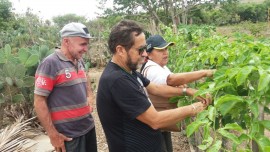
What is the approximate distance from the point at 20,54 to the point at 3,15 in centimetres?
2506

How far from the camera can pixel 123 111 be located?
192cm

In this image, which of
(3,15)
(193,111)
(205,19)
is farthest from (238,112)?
(3,15)

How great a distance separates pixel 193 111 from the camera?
1.87 m

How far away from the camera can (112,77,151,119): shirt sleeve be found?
6.07 feet

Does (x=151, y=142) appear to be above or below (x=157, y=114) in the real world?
below

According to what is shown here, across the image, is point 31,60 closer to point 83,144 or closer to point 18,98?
point 18,98

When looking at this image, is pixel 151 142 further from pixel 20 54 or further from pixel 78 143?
pixel 20 54

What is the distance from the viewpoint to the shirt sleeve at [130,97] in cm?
185

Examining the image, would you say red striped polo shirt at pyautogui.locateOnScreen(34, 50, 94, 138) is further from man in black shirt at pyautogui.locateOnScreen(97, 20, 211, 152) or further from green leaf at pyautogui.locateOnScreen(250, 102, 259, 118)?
green leaf at pyautogui.locateOnScreen(250, 102, 259, 118)

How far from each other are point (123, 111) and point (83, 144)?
1147mm

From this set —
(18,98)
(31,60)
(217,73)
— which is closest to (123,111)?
(217,73)

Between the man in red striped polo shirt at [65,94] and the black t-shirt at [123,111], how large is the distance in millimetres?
776

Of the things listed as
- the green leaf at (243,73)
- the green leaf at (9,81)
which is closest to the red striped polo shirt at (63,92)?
the green leaf at (243,73)

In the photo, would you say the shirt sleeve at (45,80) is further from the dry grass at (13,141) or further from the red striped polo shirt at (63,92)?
the dry grass at (13,141)
